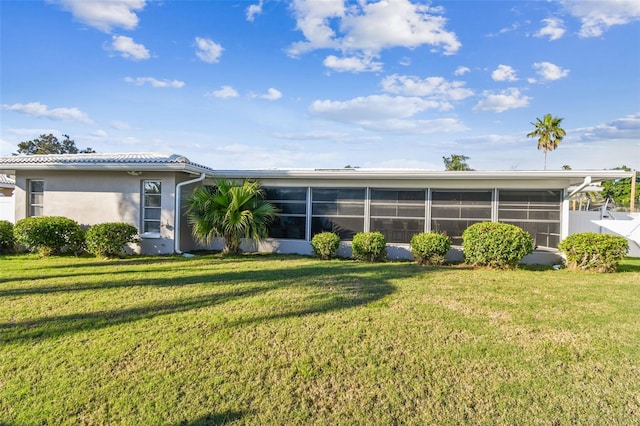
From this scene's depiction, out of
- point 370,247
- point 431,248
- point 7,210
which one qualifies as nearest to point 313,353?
point 370,247

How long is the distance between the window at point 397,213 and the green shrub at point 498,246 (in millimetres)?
2017

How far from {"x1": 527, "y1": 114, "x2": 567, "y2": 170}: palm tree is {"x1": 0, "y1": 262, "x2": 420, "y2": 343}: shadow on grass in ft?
99.4

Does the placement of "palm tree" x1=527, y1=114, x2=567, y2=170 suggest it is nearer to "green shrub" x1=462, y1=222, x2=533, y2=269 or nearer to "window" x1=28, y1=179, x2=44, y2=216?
"green shrub" x1=462, y1=222, x2=533, y2=269

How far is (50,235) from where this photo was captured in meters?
10.2

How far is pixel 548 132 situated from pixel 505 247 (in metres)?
29.3

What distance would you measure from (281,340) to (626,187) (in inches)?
1830

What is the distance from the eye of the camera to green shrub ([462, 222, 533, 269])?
9.23m

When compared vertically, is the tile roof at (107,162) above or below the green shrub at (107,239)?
above

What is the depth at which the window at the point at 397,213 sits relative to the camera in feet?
37.4

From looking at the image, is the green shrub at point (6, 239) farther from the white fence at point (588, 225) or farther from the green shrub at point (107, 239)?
the white fence at point (588, 225)

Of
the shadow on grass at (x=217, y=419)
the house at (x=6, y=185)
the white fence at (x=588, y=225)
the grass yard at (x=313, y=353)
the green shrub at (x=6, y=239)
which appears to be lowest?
the shadow on grass at (x=217, y=419)

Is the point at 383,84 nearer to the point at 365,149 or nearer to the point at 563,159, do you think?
the point at 365,149

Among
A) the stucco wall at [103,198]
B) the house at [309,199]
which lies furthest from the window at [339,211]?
the stucco wall at [103,198]

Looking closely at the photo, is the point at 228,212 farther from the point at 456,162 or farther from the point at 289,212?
the point at 456,162
